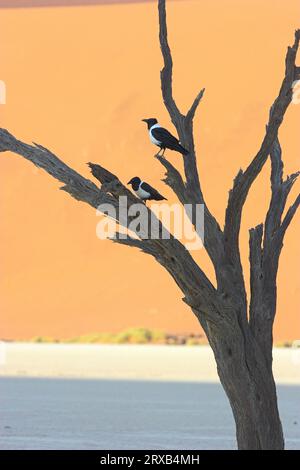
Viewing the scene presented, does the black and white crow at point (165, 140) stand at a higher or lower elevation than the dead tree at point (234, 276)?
higher

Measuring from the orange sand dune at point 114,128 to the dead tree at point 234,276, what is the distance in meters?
24.9

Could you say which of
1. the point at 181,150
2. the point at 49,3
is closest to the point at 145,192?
the point at 181,150

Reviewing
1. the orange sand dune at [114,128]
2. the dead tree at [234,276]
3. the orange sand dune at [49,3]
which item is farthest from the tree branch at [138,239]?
the orange sand dune at [49,3]

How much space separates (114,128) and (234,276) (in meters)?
31.1

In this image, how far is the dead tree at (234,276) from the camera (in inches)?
392

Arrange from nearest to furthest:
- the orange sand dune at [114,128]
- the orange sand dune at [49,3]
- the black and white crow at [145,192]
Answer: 1. the black and white crow at [145,192]
2. the orange sand dune at [114,128]
3. the orange sand dune at [49,3]

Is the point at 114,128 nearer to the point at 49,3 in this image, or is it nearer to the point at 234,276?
the point at 49,3

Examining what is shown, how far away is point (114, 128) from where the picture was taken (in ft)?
135

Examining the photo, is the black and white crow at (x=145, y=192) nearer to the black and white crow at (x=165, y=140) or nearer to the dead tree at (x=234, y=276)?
the dead tree at (x=234, y=276)

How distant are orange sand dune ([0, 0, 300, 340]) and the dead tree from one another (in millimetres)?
24901

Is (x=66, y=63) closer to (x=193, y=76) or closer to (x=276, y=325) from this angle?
(x=193, y=76)

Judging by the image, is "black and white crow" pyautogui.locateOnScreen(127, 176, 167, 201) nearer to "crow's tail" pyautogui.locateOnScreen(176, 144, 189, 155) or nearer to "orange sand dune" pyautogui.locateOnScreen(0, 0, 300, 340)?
"crow's tail" pyautogui.locateOnScreen(176, 144, 189, 155)
